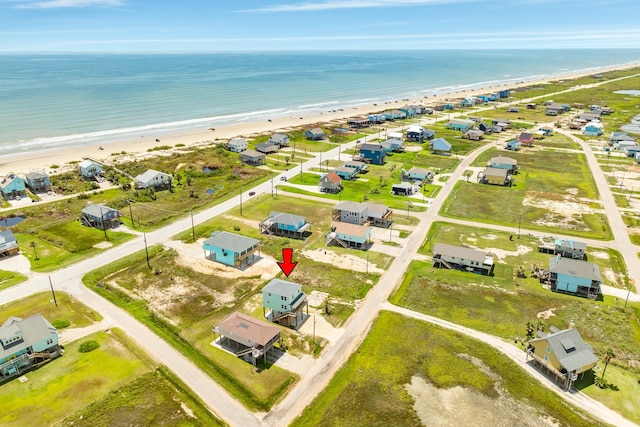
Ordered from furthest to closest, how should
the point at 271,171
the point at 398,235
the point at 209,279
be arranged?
the point at 271,171, the point at 398,235, the point at 209,279

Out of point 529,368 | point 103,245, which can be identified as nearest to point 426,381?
point 529,368

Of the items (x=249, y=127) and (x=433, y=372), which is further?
(x=249, y=127)

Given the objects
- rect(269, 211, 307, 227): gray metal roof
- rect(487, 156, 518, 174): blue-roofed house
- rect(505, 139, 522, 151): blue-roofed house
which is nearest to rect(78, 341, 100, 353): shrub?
rect(269, 211, 307, 227): gray metal roof

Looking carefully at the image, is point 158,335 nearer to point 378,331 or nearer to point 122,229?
point 378,331

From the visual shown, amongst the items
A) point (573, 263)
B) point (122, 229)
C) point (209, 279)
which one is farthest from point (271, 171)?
point (573, 263)

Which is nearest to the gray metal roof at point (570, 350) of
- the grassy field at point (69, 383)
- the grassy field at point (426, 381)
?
the grassy field at point (426, 381)

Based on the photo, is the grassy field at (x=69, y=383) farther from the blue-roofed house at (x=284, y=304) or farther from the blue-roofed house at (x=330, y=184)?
the blue-roofed house at (x=330, y=184)
